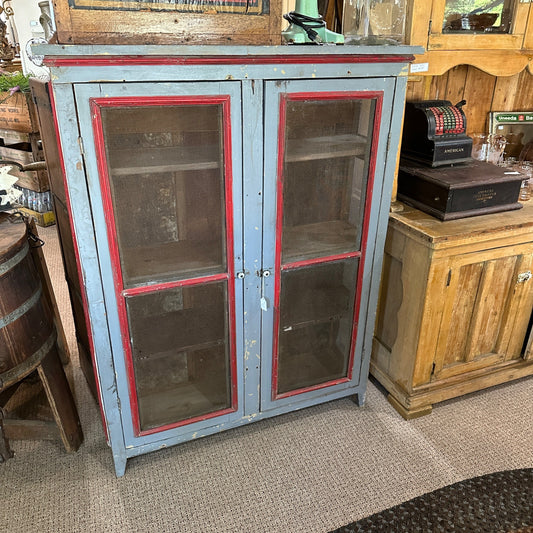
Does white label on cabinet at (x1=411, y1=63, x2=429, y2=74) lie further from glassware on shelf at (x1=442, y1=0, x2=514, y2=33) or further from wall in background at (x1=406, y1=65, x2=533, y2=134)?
wall in background at (x1=406, y1=65, x2=533, y2=134)

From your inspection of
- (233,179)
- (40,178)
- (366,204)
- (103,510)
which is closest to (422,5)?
(366,204)

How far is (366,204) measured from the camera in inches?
69.1

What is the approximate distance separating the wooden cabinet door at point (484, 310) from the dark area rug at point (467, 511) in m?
0.48

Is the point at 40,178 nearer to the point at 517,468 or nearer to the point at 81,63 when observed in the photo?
the point at 81,63

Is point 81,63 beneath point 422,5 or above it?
beneath

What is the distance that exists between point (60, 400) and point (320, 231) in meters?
1.21

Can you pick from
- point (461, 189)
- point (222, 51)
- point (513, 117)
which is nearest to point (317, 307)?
point (461, 189)

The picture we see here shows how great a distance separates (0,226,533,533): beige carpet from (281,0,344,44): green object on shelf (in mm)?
1549

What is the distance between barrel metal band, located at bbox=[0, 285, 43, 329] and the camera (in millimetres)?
1586

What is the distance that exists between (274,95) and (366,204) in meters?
0.54

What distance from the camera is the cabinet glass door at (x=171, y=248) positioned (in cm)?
142

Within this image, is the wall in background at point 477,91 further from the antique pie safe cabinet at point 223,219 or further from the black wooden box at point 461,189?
the antique pie safe cabinet at point 223,219

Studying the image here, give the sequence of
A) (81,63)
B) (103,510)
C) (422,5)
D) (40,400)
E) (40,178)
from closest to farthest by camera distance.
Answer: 1. (81,63)
2. (103,510)
3. (422,5)
4. (40,400)
5. (40,178)

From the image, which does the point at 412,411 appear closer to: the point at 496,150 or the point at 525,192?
the point at 525,192
